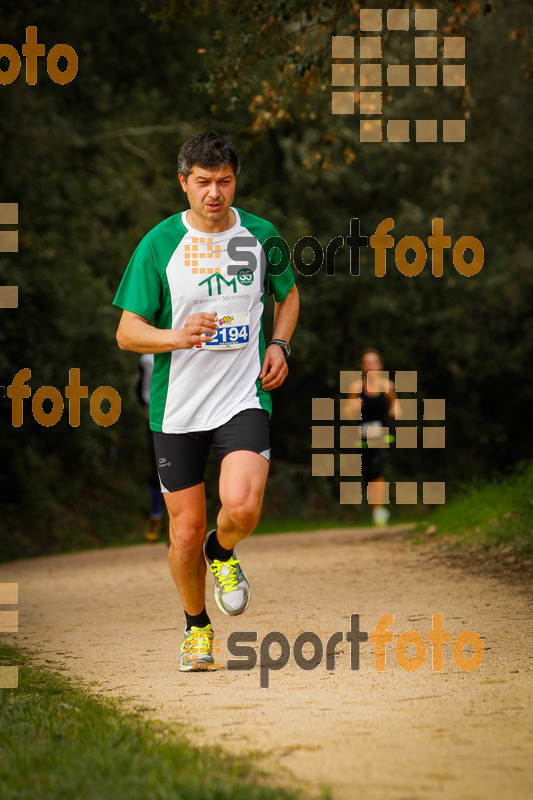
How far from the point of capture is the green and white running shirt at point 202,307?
4984mm

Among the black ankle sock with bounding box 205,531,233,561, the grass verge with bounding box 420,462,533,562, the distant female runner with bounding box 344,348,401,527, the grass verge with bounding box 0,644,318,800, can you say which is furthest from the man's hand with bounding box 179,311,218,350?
the distant female runner with bounding box 344,348,401,527

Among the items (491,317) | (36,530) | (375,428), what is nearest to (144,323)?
(375,428)

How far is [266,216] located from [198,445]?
1702 cm

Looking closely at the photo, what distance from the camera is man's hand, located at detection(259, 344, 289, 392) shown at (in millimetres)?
5113

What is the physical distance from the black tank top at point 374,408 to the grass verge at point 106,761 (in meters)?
9.51

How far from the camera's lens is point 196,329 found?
472 cm

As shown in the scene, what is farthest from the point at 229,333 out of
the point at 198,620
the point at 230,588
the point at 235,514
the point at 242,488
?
the point at 198,620

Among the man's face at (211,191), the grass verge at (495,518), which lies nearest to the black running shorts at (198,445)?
the man's face at (211,191)

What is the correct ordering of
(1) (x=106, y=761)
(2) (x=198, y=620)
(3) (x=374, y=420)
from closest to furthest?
(1) (x=106, y=761) → (2) (x=198, y=620) → (3) (x=374, y=420)

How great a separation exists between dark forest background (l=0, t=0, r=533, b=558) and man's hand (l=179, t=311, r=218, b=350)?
4.32 meters

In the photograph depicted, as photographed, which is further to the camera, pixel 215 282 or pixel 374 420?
pixel 374 420

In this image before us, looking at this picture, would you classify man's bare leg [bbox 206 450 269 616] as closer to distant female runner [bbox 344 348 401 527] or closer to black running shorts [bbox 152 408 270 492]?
black running shorts [bbox 152 408 270 492]

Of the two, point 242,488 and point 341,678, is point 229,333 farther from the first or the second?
point 341,678

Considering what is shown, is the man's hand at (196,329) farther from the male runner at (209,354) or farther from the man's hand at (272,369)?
the man's hand at (272,369)
